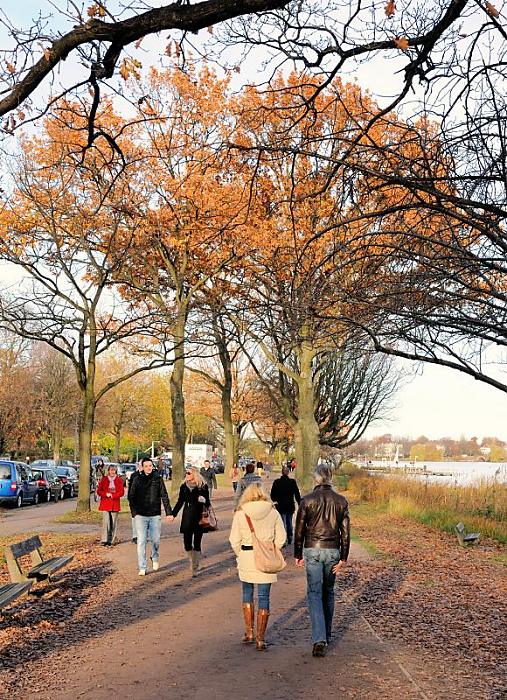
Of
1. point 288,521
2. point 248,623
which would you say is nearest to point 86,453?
point 288,521

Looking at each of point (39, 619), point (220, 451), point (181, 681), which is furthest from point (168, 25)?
point (220, 451)

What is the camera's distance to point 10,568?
11125 millimetres

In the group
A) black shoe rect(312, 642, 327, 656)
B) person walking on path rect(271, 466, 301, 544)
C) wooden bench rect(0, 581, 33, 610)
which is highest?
person walking on path rect(271, 466, 301, 544)

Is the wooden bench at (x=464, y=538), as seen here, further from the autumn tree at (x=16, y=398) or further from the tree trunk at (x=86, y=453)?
the autumn tree at (x=16, y=398)

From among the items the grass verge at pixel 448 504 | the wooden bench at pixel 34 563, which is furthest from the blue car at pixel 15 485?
the wooden bench at pixel 34 563

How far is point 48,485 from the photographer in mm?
42094

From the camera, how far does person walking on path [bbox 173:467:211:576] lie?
13508mm

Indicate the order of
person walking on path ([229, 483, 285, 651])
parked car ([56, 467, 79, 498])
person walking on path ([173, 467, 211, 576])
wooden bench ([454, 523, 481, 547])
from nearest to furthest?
person walking on path ([229, 483, 285, 651]), person walking on path ([173, 467, 211, 576]), wooden bench ([454, 523, 481, 547]), parked car ([56, 467, 79, 498])

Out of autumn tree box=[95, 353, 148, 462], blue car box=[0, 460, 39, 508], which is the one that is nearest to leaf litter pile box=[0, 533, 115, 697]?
blue car box=[0, 460, 39, 508]

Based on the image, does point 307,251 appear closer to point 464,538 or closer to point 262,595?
point 464,538

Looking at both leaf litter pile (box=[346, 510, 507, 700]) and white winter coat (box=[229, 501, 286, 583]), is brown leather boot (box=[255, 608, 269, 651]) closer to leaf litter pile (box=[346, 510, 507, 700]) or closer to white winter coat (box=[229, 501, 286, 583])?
white winter coat (box=[229, 501, 286, 583])

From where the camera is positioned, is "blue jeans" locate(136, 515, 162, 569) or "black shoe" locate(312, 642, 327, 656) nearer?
"black shoe" locate(312, 642, 327, 656)

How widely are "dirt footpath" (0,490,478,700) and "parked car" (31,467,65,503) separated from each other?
30.3m

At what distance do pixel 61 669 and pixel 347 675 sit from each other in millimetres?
2488
